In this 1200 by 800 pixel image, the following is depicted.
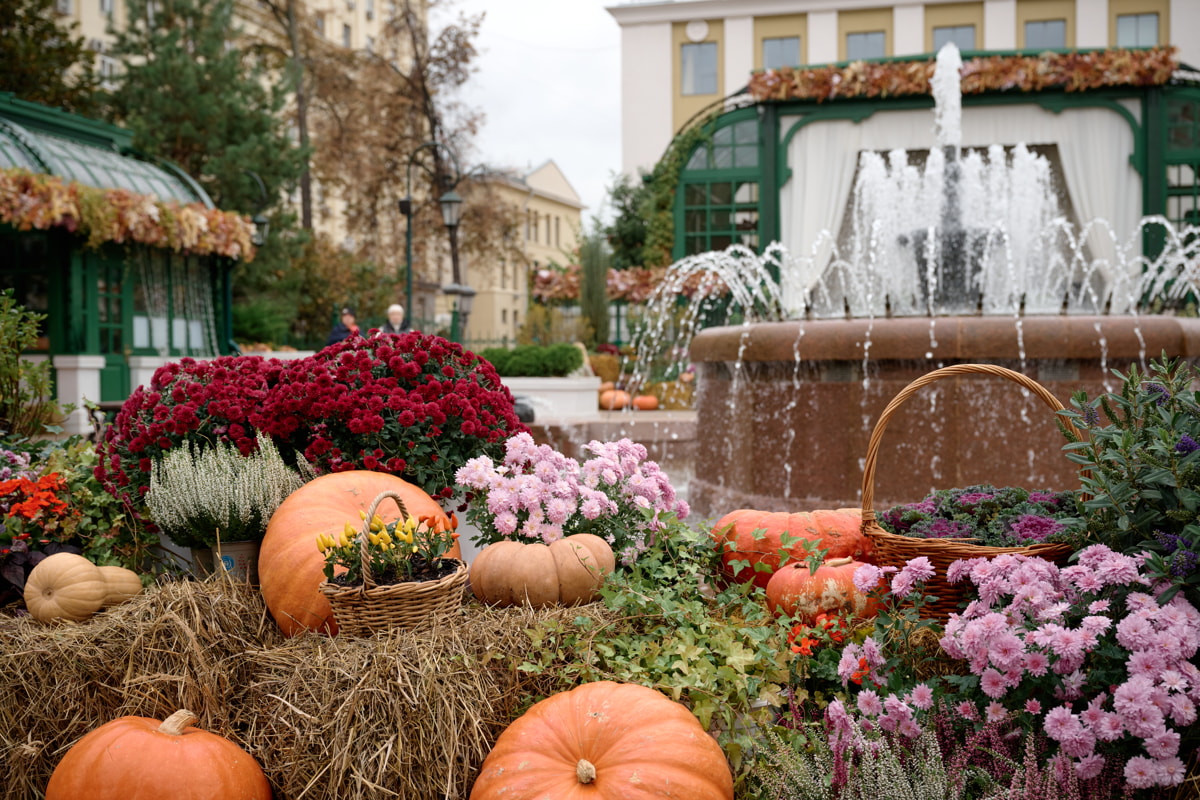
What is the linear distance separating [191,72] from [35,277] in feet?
30.2

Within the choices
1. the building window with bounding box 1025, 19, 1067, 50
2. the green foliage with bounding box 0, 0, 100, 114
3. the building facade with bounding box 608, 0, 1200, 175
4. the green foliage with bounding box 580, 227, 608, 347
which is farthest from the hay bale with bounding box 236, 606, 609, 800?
the building window with bounding box 1025, 19, 1067, 50

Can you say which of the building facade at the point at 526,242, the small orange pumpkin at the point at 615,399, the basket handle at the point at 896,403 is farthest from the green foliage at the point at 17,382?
the building facade at the point at 526,242

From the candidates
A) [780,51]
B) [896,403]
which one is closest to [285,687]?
[896,403]

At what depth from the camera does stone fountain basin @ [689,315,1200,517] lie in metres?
5.42

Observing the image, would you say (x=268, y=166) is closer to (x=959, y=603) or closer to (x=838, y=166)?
(x=838, y=166)

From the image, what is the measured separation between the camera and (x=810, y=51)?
1113 inches

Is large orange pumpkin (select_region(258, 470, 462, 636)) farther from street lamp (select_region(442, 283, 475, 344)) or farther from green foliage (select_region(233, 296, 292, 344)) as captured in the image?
green foliage (select_region(233, 296, 292, 344))

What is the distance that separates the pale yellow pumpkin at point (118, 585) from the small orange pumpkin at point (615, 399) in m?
13.7

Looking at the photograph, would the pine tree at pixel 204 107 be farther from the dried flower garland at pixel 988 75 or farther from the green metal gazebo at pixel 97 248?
the dried flower garland at pixel 988 75

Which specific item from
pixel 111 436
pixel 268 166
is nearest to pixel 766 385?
pixel 111 436

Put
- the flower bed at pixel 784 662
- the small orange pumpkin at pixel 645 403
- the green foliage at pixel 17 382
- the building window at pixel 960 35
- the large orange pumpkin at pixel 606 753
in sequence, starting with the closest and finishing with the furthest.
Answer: the flower bed at pixel 784 662 < the large orange pumpkin at pixel 606 753 < the green foliage at pixel 17 382 < the small orange pumpkin at pixel 645 403 < the building window at pixel 960 35

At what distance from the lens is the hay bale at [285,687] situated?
251 cm

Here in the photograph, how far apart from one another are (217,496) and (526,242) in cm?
5610

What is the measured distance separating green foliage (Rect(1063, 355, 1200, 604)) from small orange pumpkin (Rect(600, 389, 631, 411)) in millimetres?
14736
